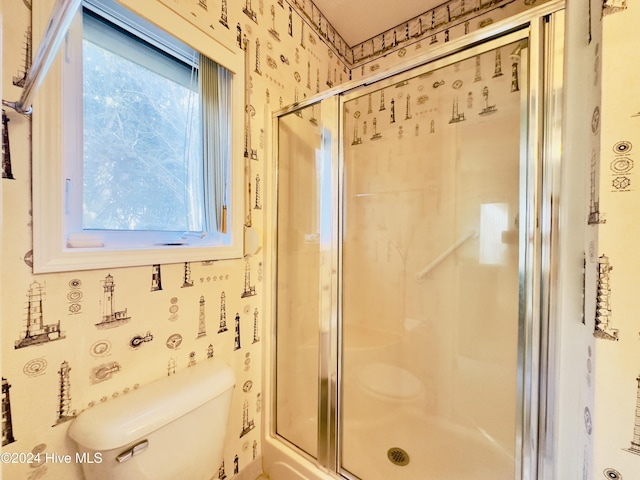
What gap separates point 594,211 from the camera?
424 millimetres

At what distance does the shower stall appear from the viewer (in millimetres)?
1007

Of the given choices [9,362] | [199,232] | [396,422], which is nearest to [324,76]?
[199,232]

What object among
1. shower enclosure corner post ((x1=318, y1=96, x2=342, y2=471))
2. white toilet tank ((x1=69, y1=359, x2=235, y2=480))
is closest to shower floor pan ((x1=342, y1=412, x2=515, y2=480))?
shower enclosure corner post ((x1=318, y1=96, x2=342, y2=471))

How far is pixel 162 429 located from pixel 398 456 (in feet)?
3.33

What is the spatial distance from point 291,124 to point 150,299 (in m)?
0.94

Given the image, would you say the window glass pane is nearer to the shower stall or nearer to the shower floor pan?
the shower stall

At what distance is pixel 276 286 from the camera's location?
49.9 inches

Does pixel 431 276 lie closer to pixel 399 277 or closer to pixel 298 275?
pixel 399 277

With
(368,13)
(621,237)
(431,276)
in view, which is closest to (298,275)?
(431,276)

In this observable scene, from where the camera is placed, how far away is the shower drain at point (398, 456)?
1.16 metres

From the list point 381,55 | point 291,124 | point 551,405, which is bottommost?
point 551,405

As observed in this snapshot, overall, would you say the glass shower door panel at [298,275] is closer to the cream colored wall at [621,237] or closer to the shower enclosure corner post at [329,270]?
the shower enclosure corner post at [329,270]

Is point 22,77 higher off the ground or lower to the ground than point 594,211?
higher

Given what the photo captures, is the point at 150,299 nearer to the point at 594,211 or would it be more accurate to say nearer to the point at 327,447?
the point at 327,447
